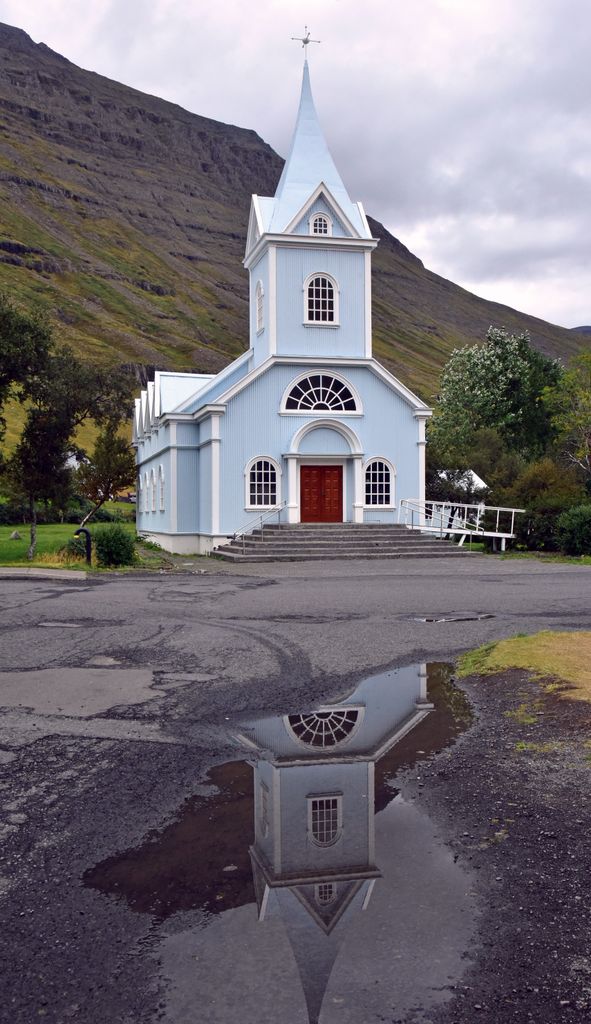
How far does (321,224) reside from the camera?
32125mm

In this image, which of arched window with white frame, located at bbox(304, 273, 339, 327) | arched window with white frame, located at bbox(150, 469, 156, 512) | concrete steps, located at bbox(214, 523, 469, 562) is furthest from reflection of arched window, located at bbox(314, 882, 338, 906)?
arched window with white frame, located at bbox(150, 469, 156, 512)

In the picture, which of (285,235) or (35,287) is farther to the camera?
(35,287)

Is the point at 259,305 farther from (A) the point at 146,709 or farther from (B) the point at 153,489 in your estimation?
(A) the point at 146,709

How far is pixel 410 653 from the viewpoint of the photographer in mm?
9469

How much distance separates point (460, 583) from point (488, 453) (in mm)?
32334

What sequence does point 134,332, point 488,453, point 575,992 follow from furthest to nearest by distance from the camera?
point 134,332 < point 488,453 < point 575,992

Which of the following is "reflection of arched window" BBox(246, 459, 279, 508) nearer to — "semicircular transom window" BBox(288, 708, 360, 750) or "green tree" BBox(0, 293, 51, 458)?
"green tree" BBox(0, 293, 51, 458)

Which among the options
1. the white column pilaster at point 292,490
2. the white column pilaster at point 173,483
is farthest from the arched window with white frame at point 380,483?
the white column pilaster at point 173,483

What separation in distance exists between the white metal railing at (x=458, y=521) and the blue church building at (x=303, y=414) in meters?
0.58

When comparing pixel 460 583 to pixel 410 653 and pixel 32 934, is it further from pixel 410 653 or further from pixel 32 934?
pixel 32 934

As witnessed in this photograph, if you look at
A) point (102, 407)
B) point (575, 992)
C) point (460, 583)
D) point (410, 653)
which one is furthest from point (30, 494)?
point (575, 992)

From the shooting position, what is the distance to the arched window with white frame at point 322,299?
3178 cm

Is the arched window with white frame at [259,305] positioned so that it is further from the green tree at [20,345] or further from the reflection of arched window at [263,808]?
the reflection of arched window at [263,808]

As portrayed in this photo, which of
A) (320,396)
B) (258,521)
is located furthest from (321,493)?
(320,396)
